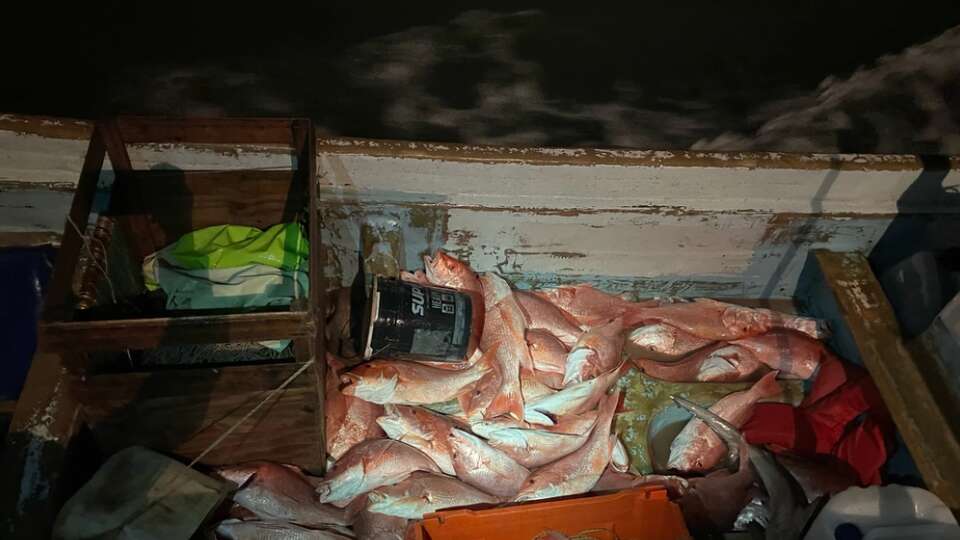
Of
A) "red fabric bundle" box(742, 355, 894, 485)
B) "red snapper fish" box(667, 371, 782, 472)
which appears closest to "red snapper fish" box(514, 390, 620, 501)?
"red snapper fish" box(667, 371, 782, 472)

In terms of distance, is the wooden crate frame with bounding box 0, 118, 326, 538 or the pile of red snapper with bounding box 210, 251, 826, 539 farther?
the pile of red snapper with bounding box 210, 251, 826, 539

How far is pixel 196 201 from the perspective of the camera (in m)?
2.41

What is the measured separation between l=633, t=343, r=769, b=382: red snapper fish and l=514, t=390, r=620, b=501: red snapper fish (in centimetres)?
46

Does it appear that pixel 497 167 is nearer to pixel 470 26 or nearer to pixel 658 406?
pixel 658 406

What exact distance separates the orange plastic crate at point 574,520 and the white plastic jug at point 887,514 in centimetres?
47

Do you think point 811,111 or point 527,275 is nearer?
point 527,275

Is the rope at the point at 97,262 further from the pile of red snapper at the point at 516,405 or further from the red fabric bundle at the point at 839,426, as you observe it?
the red fabric bundle at the point at 839,426

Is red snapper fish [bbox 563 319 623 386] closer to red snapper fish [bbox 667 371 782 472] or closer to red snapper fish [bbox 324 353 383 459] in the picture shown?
red snapper fish [bbox 667 371 782 472]

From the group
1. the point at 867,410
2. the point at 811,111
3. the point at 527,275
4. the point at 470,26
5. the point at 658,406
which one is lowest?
the point at 658,406

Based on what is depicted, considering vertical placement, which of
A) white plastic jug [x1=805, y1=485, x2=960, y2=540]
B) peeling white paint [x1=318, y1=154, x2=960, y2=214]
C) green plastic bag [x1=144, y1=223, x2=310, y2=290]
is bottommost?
white plastic jug [x1=805, y1=485, x2=960, y2=540]

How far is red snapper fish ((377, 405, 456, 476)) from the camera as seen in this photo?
7.79ft

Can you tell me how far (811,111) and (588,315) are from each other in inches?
147

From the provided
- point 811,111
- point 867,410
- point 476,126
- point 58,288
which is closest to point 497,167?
point 58,288

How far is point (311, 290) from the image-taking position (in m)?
1.81
